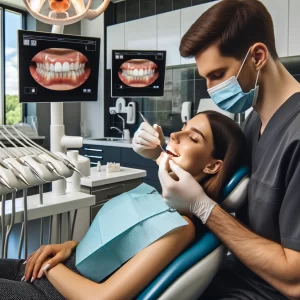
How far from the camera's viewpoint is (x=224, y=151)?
1.22 metres

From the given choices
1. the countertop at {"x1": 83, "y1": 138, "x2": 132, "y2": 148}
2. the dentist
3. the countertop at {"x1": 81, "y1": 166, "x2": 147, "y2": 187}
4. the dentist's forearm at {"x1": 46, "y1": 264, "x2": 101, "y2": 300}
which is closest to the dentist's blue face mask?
the dentist

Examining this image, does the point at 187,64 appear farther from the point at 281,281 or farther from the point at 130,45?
the point at 281,281

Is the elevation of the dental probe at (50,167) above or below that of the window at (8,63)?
below

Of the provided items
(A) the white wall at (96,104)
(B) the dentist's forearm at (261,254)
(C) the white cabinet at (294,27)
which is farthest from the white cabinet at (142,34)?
(B) the dentist's forearm at (261,254)

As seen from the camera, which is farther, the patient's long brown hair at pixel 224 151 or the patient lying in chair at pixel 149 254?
the patient's long brown hair at pixel 224 151

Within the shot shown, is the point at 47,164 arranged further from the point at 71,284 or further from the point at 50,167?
the point at 71,284

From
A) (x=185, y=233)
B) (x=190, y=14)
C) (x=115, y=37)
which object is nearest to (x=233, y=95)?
(x=185, y=233)

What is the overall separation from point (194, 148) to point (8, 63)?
396cm

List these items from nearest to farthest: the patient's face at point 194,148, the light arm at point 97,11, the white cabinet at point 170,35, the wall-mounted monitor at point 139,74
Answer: the patient's face at point 194,148, the light arm at point 97,11, the wall-mounted monitor at point 139,74, the white cabinet at point 170,35

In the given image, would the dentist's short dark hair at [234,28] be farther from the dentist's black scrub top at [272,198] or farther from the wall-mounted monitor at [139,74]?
the wall-mounted monitor at [139,74]

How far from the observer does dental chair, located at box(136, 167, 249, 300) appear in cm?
92

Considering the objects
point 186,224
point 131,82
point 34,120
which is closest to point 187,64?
point 131,82

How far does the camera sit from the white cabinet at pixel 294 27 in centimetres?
298

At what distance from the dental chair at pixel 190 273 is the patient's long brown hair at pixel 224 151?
0.18 meters
